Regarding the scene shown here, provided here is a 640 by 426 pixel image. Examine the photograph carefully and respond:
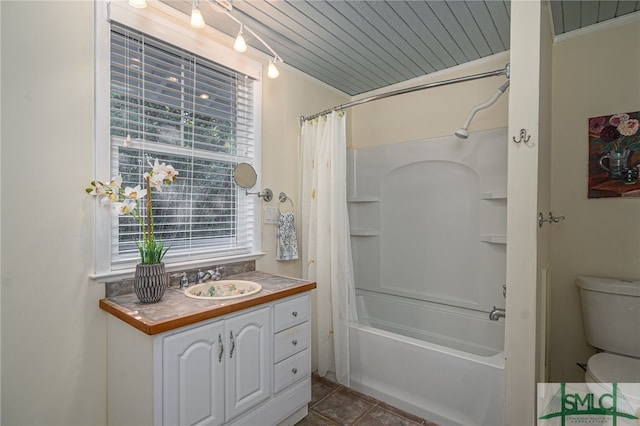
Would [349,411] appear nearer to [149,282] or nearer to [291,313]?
[291,313]

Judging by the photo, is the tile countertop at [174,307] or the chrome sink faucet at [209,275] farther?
the chrome sink faucet at [209,275]

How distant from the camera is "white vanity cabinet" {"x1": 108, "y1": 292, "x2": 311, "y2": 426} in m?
1.29

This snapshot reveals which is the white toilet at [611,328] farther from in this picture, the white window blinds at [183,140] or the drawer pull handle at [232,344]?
the white window blinds at [183,140]

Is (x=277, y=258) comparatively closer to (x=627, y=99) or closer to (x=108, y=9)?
(x=108, y=9)

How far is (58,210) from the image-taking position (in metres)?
1.42

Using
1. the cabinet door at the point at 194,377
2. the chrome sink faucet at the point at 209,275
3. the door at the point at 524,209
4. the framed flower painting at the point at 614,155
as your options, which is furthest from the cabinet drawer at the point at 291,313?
the framed flower painting at the point at 614,155

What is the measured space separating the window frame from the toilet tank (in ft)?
7.69

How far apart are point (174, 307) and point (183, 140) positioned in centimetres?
103

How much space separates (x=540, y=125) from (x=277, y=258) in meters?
1.86

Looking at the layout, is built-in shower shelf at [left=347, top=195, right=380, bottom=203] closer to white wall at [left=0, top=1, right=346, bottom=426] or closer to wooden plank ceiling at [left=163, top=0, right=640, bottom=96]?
wooden plank ceiling at [left=163, top=0, right=640, bottom=96]

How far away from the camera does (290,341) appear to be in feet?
6.06

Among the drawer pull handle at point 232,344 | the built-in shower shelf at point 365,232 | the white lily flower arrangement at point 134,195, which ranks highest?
the white lily flower arrangement at point 134,195

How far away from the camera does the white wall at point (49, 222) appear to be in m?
1.30

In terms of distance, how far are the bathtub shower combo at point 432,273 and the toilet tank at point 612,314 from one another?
476mm
